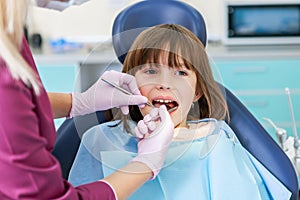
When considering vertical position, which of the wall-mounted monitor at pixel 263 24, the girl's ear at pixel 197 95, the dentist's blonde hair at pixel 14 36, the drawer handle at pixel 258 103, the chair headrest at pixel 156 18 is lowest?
the drawer handle at pixel 258 103

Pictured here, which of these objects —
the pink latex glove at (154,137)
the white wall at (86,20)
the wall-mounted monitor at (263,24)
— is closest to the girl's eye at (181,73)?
the pink latex glove at (154,137)

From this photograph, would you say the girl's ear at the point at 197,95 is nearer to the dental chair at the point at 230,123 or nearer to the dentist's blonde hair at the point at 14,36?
the dental chair at the point at 230,123

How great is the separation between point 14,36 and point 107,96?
44 centimetres

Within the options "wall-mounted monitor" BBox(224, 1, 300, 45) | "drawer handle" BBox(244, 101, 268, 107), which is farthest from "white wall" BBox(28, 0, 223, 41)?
"drawer handle" BBox(244, 101, 268, 107)

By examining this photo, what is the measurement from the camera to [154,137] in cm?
100

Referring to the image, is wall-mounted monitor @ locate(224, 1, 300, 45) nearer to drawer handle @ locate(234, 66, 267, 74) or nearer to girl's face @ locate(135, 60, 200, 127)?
drawer handle @ locate(234, 66, 267, 74)

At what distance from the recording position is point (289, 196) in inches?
47.6

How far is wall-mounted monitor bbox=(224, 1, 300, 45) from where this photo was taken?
318cm

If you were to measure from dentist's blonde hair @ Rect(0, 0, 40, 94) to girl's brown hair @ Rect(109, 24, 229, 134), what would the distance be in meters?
0.43

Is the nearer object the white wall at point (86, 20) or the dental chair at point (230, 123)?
the dental chair at point (230, 123)

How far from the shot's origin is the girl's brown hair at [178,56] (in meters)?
1.12

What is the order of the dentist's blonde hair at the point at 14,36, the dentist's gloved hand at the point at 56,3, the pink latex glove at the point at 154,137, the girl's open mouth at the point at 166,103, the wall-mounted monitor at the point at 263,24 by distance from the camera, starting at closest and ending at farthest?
1. the dentist's blonde hair at the point at 14,36
2. the dentist's gloved hand at the point at 56,3
3. the pink latex glove at the point at 154,137
4. the girl's open mouth at the point at 166,103
5. the wall-mounted monitor at the point at 263,24

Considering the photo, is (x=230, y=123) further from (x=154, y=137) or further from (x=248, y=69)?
(x=248, y=69)

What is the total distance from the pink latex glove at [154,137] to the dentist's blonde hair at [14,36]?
1.08ft
